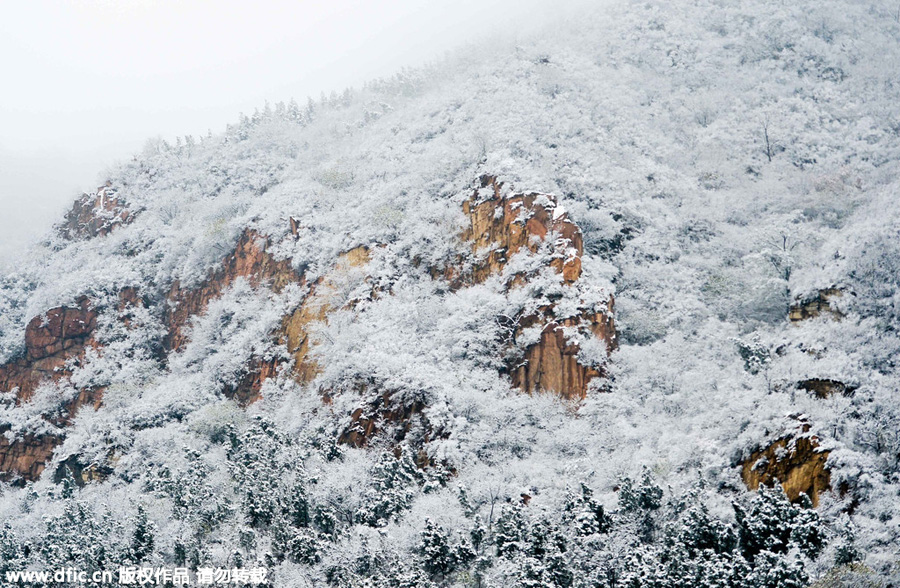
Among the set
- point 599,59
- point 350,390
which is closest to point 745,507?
point 350,390

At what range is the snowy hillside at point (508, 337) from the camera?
34812mm

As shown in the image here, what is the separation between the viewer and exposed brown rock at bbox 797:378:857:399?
36.3 m

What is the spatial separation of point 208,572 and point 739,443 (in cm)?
2984

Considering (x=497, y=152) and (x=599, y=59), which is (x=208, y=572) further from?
(x=599, y=59)

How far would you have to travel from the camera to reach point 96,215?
84.4m

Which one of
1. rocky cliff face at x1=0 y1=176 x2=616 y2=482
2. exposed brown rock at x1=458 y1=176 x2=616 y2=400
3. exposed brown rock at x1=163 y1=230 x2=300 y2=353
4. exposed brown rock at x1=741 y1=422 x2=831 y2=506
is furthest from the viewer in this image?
exposed brown rock at x1=163 y1=230 x2=300 y2=353

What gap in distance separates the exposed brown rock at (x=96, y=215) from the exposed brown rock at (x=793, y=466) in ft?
Result: 242

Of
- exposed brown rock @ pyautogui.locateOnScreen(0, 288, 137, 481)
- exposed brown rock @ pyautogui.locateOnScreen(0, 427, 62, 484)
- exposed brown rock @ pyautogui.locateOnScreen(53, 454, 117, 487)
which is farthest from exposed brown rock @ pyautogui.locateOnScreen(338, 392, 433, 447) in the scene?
exposed brown rock @ pyautogui.locateOnScreen(0, 427, 62, 484)

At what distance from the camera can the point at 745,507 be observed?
3300 cm

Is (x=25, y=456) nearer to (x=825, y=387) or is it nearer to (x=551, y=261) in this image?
(x=551, y=261)

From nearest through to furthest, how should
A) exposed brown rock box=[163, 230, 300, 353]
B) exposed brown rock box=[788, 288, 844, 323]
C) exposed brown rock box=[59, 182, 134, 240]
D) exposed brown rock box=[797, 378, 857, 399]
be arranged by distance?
exposed brown rock box=[797, 378, 857, 399] < exposed brown rock box=[788, 288, 844, 323] < exposed brown rock box=[163, 230, 300, 353] < exposed brown rock box=[59, 182, 134, 240]

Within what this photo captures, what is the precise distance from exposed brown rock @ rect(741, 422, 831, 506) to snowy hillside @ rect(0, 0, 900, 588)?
0.13 metres

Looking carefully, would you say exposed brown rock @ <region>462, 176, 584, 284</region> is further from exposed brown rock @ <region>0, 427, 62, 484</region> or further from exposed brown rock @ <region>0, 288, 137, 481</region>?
exposed brown rock @ <region>0, 427, 62, 484</region>

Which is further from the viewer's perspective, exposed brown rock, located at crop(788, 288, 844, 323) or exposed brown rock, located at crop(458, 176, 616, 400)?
exposed brown rock, located at crop(458, 176, 616, 400)
